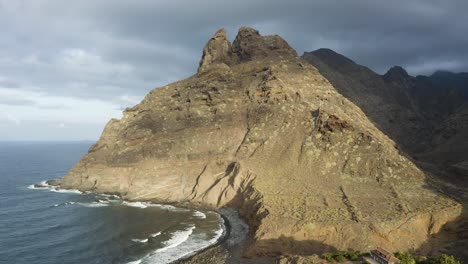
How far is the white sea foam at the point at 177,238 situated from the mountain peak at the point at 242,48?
178 feet

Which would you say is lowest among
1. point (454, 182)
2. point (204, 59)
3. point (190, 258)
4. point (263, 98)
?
point (190, 258)

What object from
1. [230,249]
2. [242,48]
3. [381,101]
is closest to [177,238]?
[230,249]

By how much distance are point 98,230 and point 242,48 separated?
2642 inches

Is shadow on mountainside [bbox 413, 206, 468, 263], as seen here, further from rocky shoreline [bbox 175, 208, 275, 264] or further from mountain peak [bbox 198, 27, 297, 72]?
mountain peak [bbox 198, 27, 297, 72]

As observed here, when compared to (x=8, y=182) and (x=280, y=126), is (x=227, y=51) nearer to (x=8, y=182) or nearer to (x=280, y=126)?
(x=280, y=126)

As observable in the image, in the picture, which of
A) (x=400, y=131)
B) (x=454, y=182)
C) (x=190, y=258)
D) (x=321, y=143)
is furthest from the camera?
(x=400, y=131)

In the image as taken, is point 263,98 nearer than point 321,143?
No

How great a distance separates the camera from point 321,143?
7538cm

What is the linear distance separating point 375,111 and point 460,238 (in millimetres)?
113862

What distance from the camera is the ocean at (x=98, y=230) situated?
54.1 metres

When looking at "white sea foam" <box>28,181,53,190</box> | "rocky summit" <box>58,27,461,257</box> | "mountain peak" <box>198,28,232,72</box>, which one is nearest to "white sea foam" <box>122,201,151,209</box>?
"rocky summit" <box>58,27,461,257</box>

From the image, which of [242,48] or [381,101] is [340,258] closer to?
[242,48]

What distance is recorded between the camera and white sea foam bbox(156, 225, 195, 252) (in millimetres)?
56781

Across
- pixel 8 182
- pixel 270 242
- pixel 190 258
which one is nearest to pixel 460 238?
pixel 270 242
